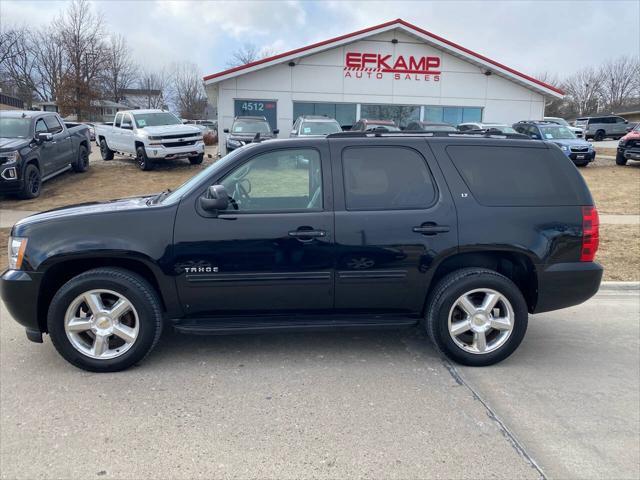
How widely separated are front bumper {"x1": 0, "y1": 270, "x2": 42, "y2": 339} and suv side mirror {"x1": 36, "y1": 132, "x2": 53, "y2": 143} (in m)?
9.38

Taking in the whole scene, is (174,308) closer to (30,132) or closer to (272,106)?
(30,132)

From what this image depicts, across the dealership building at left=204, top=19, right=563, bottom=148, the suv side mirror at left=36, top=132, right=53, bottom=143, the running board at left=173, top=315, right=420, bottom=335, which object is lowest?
the running board at left=173, top=315, right=420, bottom=335

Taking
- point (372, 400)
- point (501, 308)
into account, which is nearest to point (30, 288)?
point (372, 400)

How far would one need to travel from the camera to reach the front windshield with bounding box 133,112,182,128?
16.2m

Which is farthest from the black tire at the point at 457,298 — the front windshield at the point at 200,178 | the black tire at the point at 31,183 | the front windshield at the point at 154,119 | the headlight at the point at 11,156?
the front windshield at the point at 154,119

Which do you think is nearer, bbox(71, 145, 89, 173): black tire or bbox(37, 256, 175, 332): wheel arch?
bbox(37, 256, 175, 332): wheel arch

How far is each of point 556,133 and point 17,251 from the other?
20.6 m

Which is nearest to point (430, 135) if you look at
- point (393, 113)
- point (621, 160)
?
point (621, 160)

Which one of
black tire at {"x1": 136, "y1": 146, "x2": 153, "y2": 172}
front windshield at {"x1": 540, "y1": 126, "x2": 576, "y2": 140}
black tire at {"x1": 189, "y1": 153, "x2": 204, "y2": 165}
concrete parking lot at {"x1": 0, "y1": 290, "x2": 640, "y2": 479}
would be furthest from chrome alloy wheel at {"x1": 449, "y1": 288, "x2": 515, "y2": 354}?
front windshield at {"x1": 540, "y1": 126, "x2": 576, "y2": 140}

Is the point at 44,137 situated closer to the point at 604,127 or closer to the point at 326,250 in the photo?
the point at 326,250

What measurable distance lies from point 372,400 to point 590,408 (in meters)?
1.50

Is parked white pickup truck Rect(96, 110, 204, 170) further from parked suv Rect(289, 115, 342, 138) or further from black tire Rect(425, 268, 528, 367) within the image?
black tire Rect(425, 268, 528, 367)

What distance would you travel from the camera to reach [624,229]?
29.9 feet

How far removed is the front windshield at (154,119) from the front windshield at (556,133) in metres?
14.1
